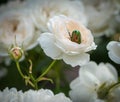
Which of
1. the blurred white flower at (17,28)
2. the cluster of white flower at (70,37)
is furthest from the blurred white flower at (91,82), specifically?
the blurred white flower at (17,28)

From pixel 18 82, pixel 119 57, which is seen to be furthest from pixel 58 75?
pixel 119 57

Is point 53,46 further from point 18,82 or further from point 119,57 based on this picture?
point 18,82

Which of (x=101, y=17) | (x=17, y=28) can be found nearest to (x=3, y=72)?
(x=17, y=28)

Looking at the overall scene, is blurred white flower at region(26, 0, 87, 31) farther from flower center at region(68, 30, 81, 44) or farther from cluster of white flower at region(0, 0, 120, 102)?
flower center at region(68, 30, 81, 44)

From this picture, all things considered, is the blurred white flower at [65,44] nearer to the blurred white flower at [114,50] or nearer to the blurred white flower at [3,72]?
the blurred white flower at [114,50]

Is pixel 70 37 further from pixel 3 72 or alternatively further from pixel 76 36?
pixel 3 72
